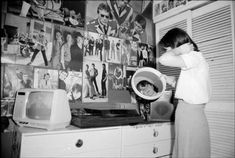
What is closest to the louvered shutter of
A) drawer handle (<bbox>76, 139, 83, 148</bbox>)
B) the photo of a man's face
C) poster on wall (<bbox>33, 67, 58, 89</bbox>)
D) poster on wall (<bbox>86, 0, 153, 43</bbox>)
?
poster on wall (<bbox>86, 0, 153, 43</bbox>)

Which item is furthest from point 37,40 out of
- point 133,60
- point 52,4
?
point 133,60

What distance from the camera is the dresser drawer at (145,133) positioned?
117cm

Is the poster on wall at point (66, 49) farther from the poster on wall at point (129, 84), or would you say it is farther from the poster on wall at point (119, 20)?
the poster on wall at point (129, 84)

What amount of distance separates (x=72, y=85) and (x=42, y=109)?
473 mm

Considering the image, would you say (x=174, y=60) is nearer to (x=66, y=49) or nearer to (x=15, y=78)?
(x=66, y=49)

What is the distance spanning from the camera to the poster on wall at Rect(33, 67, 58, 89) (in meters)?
1.29

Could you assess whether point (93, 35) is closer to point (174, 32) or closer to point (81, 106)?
point (81, 106)

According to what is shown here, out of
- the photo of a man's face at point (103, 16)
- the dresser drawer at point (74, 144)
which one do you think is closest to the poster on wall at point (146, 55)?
the photo of a man's face at point (103, 16)

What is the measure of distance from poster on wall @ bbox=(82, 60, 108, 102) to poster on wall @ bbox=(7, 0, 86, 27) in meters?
0.37

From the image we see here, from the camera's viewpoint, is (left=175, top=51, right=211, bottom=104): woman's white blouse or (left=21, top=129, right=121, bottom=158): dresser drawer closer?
(left=21, top=129, right=121, bottom=158): dresser drawer

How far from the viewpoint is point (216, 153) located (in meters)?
1.31

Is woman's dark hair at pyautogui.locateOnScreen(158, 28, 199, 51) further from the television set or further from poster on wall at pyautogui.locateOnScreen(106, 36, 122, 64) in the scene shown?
the television set

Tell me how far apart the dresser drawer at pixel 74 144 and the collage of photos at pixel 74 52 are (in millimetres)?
443

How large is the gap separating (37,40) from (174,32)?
0.98 metres
